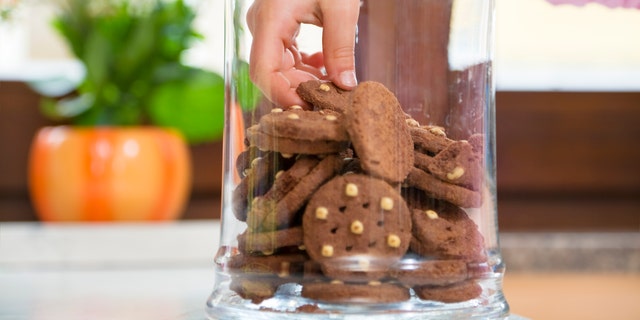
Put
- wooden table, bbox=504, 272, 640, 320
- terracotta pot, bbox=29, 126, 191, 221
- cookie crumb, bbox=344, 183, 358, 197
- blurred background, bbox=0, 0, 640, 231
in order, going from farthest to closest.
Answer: blurred background, bbox=0, 0, 640, 231
terracotta pot, bbox=29, 126, 191, 221
wooden table, bbox=504, 272, 640, 320
cookie crumb, bbox=344, 183, 358, 197

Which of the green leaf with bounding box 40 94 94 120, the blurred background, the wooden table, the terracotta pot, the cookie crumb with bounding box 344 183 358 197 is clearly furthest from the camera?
the blurred background

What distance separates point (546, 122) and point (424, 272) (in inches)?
56.8

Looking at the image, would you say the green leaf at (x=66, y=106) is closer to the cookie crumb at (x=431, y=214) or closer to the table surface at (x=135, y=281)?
Answer: the table surface at (x=135, y=281)

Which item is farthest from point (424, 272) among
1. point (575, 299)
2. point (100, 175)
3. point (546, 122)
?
point (546, 122)

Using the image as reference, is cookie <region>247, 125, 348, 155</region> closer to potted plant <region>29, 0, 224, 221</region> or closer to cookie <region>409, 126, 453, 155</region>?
cookie <region>409, 126, 453, 155</region>

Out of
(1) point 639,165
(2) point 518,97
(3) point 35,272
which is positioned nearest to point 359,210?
(3) point 35,272

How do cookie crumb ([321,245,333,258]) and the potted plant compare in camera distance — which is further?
the potted plant

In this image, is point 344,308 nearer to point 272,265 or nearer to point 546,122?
point 272,265

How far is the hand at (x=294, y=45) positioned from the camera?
426 mm

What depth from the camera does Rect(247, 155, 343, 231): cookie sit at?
1.26 ft

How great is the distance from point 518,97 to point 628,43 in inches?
10.9

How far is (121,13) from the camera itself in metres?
1.45

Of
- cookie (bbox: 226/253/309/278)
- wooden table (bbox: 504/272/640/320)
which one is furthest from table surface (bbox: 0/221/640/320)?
cookie (bbox: 226/253/309/278)

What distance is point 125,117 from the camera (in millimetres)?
1450
